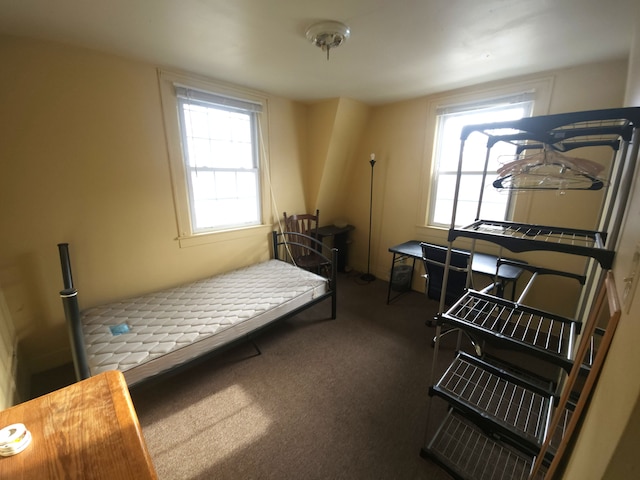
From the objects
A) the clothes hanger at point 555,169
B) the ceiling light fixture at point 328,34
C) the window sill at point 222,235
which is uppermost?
the ceiling light fixture at point 328,34

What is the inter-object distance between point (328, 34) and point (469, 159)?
6.70ft

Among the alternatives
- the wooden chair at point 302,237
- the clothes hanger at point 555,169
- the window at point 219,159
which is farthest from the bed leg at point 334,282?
the clothes hanger at point 555,169

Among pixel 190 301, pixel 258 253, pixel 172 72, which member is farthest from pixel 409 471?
pixel 172 72

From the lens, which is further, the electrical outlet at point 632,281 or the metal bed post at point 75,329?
the metal bed post at point 75,329

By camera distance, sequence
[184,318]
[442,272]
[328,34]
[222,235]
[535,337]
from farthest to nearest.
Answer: [222,235] < [442,272] < [184,318] < [328,34] < [535,337]

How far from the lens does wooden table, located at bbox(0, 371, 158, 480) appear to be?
63 centimetres

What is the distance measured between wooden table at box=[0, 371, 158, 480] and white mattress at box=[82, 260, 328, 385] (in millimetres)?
741

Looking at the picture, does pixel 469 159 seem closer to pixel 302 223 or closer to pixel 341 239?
pixel 341 239

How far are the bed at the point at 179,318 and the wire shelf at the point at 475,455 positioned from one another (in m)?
1.38

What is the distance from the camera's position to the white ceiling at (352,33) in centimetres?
139

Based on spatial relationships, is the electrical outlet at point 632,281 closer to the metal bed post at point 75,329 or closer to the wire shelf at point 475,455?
the wire shelf at point 475,455

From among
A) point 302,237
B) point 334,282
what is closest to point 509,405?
point 334,282

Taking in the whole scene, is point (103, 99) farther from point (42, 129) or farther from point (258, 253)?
point (258, 253)

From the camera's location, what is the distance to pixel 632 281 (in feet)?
2.06
